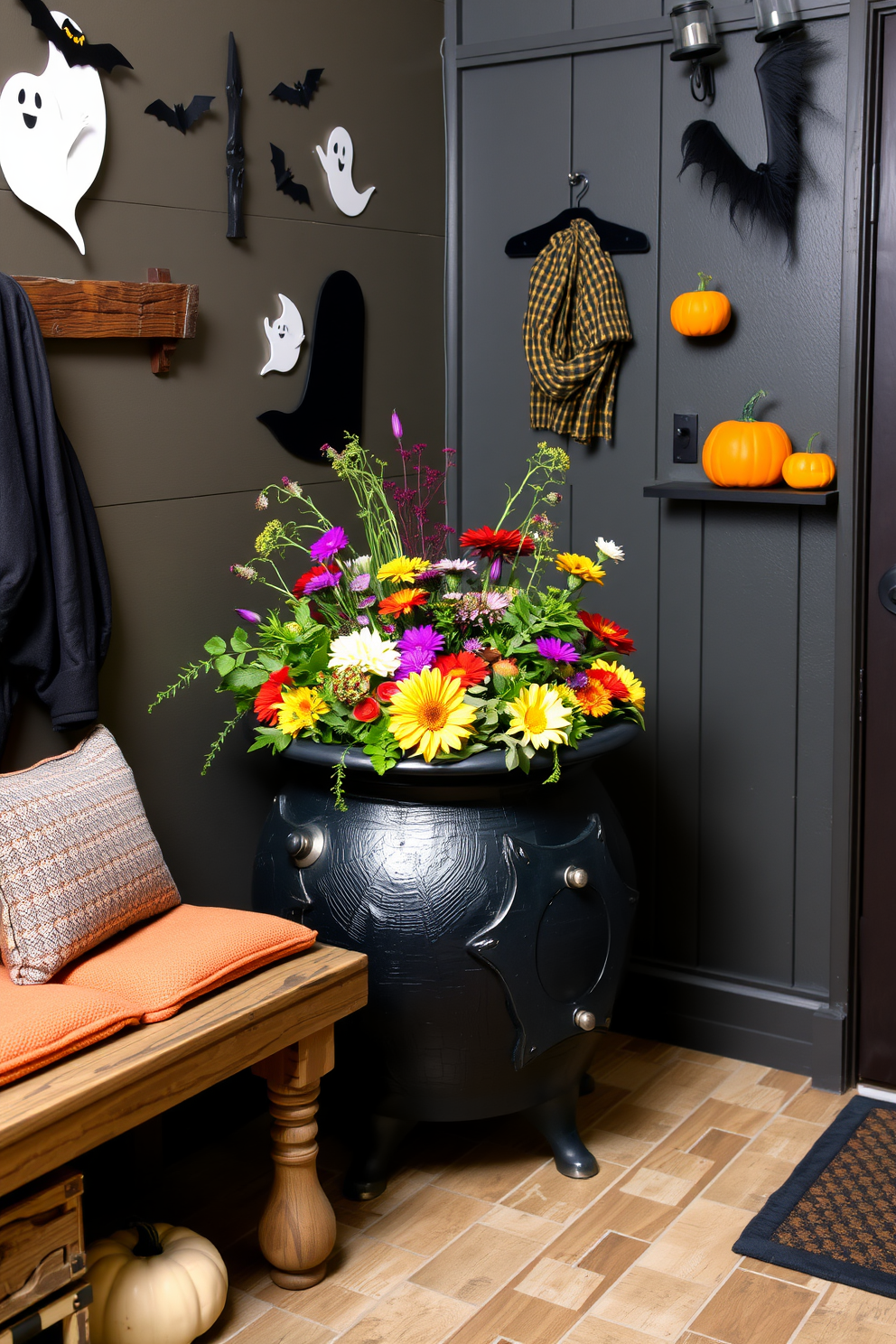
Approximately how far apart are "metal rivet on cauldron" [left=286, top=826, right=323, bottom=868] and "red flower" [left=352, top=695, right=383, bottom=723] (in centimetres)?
24

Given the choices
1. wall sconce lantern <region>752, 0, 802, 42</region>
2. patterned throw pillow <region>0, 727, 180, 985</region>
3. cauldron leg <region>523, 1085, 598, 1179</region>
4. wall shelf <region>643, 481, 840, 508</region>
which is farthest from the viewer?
wall shelf <region>643, 481, 840, 508</region>

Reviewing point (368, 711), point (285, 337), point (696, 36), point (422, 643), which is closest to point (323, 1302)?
point (368, 711)

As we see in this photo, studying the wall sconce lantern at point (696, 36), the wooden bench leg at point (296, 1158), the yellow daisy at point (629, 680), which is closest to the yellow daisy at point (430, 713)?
the yellow daisy at point (629, 680)

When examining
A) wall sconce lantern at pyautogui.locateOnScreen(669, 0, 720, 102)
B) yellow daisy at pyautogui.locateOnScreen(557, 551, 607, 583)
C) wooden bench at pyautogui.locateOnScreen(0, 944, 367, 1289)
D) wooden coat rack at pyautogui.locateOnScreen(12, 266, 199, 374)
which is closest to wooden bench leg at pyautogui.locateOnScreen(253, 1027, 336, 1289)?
wooden bench at pyautogui.locateOnScreen(0, 944, 367, 1289)

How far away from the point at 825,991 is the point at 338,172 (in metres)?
2.06

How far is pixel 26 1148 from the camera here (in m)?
1.57

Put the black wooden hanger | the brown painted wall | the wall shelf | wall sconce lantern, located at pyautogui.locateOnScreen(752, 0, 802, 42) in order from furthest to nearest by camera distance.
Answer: the black wooden hanger → the wall shelf → wall sconce lantern, located at pyautogui.locateOnScreen(752, 0, 802, 42) → the brown painted wall

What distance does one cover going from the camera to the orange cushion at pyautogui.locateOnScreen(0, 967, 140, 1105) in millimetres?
1633

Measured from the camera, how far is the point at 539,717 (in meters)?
2.11

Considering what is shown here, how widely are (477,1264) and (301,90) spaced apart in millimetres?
2220

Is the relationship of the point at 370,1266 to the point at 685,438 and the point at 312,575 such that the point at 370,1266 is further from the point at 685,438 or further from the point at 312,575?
the point at 685,438

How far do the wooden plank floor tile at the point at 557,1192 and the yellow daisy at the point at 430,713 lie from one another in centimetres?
89

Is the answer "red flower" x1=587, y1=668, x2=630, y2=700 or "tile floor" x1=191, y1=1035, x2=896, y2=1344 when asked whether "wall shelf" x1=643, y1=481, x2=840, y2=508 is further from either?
"tile floor" x1=191, y1=1035, x2=896, y2=1344

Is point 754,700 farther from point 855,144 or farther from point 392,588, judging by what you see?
point 855,144
